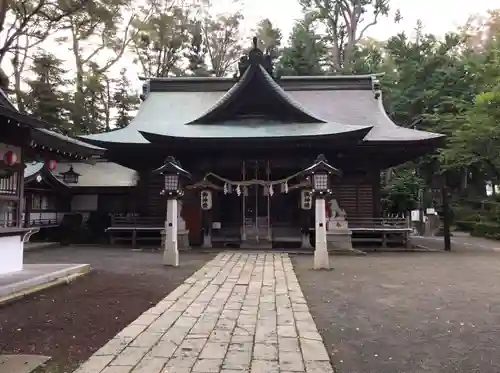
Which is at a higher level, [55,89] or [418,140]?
[55,89]

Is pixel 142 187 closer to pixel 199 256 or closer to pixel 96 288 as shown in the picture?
pixel 199 256

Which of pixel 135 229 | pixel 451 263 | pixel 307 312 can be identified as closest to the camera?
pixel 307 312

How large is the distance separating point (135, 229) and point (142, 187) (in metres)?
2.00

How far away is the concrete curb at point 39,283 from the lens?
255 inches

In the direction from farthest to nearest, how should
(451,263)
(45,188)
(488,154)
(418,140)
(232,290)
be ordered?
(488,154) → (45,188) → (418,140) → (451,263) → (232,290)

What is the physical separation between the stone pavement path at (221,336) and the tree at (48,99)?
60.3ft

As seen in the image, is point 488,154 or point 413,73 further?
point 413,73

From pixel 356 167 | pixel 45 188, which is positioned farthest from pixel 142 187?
pixel 356 167

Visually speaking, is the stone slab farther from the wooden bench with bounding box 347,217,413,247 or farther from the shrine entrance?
the wooden bench with bounding box 347,217,413,247

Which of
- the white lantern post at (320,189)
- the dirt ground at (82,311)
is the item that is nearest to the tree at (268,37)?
the white lantern post at (320,189)

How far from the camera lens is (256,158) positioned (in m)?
16.1

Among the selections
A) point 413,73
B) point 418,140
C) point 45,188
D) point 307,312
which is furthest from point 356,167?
point 413,73

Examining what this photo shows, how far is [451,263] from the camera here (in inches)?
469

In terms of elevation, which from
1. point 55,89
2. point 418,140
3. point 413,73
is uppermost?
point 413,73
